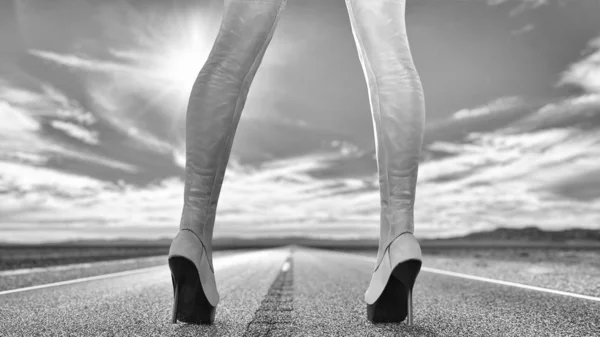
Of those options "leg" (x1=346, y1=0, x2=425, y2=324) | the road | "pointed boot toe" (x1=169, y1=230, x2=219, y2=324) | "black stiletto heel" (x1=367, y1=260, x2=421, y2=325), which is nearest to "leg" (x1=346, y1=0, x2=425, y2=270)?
"leg" (x1=346, y1=0, x2=425, y2=324)

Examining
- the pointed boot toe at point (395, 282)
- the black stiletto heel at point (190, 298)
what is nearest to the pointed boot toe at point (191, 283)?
the black stiletto heel at point (190, 298)

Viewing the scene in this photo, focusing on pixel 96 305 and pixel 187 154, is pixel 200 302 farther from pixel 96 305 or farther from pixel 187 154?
pixel 96 305

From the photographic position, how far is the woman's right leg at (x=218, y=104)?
1817 mm

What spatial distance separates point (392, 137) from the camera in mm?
1852

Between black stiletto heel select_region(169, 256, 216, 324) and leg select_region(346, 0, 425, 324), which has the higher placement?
leg select_region(346, 0, 425, 324)

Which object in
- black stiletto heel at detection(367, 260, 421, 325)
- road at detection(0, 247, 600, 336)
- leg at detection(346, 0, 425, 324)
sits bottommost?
road at detection(0, 247, 600, 336)

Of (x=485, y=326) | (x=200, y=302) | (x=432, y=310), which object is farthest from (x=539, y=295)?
(x=200, y=302)

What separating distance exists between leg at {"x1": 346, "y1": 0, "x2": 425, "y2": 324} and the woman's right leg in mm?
427

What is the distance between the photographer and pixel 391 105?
1.88m

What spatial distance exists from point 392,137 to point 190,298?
988mm

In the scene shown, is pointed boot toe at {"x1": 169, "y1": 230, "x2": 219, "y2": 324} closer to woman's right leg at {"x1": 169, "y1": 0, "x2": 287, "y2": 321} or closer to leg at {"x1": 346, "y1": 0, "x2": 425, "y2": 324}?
woman's right leg at {"x1": 169, "y1": 0, "x2": 287, "y2": 321}

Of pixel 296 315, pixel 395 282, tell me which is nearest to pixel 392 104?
pixel 395 282

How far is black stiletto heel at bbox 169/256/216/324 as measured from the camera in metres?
1.71

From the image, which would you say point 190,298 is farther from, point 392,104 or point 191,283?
point 392,104
